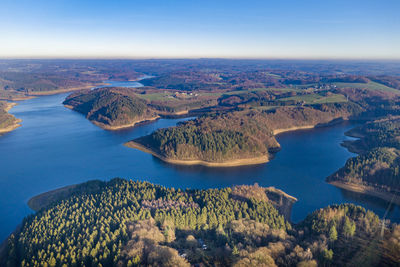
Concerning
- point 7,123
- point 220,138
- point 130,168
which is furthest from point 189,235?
point 7,123

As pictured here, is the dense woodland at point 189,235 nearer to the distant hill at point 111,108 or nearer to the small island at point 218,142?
the small island at point 218,142

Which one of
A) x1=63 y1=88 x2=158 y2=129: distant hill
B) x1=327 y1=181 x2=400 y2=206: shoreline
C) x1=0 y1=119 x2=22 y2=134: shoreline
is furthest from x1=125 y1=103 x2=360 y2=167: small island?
x1=0 y1=119 x2=22 y2=134: shoreline

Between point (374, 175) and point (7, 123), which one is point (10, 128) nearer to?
point (7, 123)

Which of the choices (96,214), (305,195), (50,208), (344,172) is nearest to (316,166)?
(344,172)

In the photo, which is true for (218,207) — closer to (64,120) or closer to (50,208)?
(50,208)

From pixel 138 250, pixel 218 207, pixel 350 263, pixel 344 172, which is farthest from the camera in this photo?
pixel 344 172

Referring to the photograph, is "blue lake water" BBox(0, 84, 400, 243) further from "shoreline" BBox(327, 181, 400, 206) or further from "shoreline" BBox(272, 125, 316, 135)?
"shoreline" BBox(272, 125, 316, 135)
